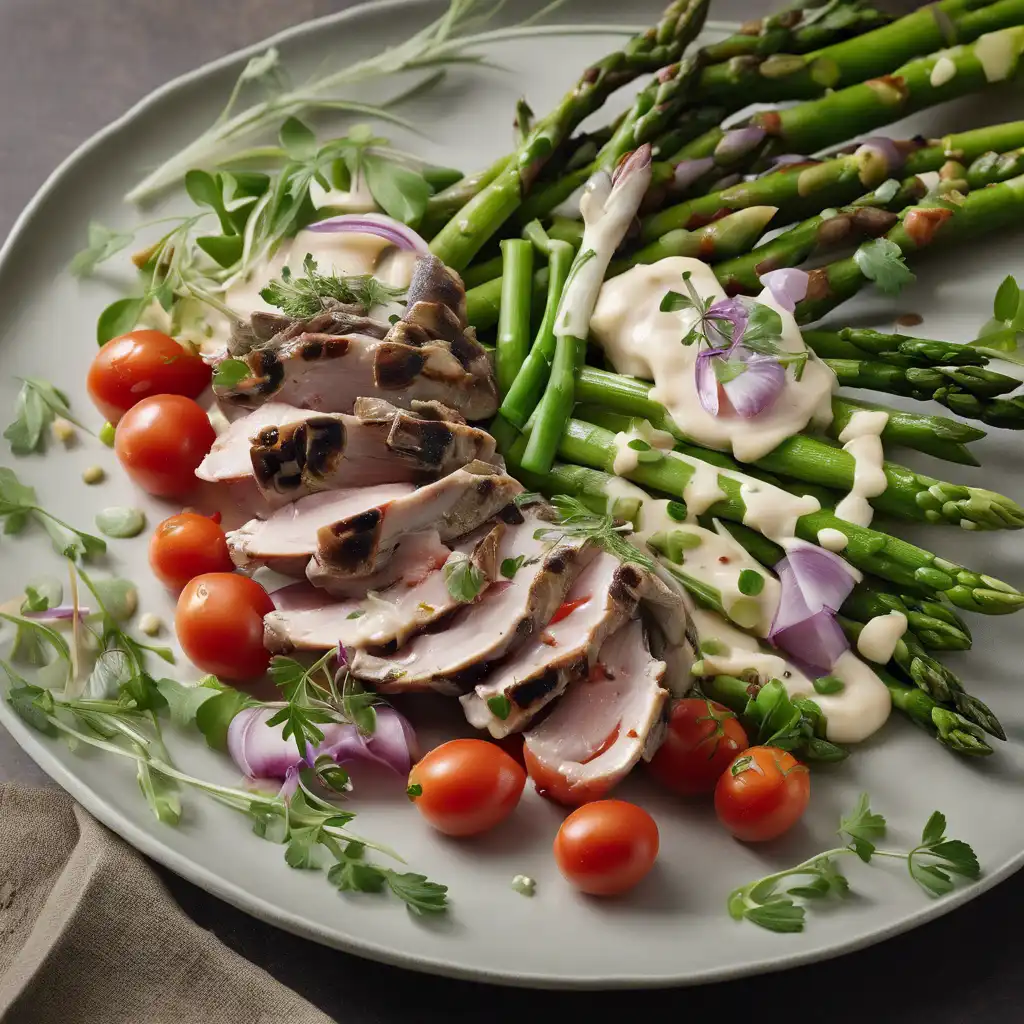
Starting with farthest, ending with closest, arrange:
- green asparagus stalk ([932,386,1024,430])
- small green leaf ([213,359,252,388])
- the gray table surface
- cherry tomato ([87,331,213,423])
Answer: cherry tomato ([87,331,213,423])
small green leaf ([213,359,252,388])
green asparagus stalk ([932,386,1024,430])
the gray table surface

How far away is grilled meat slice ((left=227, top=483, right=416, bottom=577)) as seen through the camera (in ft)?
11.4

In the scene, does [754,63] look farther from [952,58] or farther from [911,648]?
[911,648]

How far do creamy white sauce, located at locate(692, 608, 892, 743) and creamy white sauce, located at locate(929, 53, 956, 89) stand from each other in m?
2.41

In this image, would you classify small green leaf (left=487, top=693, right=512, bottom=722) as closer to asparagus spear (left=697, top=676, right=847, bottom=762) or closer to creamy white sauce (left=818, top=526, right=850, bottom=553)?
asparagus spear (left=697, top=676, right=847, bottom=762)

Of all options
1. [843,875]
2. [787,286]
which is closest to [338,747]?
[843,875]

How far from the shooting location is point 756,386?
12.0 feet

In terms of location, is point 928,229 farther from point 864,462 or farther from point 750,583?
point 750,583

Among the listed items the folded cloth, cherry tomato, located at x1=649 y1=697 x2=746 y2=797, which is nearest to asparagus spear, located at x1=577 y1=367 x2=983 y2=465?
cherry tomato, located at x1=649 y1=697 x2=746 y2=797

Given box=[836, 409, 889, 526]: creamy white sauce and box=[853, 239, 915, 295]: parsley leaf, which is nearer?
box=[836, 409, 889, 526]: creamy white sauce

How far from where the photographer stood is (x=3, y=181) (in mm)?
5227

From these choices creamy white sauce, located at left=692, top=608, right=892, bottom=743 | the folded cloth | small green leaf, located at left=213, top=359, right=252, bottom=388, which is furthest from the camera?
small green leaf, located at left=213, top=359, right=252, bottom=388

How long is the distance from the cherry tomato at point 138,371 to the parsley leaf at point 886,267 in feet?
7.82

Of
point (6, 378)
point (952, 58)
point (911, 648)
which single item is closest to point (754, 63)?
point (952, 58)

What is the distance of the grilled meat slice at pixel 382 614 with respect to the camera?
3.31 meters
